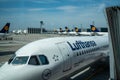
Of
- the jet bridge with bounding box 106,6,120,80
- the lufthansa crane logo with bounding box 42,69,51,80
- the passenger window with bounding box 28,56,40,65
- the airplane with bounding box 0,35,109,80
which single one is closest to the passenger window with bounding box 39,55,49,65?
the airplane with bounding box 0,35,109,80

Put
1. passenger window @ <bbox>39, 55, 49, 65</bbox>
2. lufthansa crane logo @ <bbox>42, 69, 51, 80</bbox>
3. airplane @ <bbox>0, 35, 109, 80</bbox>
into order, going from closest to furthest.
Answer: airplane @ <bbox>0, 35, 109, 80</bbox> < lufthansa crane logo @ <bbox>42, 69, 51, 80</bbox> < passenger window @ <bbox>39, 55, 49, 65</bbox>

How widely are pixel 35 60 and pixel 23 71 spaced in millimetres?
1118

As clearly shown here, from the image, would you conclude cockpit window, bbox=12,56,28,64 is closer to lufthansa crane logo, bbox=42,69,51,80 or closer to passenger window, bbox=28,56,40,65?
passenger window, bbox=28,56,40,65

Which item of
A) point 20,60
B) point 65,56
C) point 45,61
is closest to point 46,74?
point 45,61

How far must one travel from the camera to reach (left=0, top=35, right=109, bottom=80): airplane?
9.08 m

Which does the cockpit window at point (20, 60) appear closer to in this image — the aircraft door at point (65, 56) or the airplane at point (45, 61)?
the airplane at point (45, 61)

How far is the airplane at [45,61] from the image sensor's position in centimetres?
908

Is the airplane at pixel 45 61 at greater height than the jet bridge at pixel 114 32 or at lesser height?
lesser

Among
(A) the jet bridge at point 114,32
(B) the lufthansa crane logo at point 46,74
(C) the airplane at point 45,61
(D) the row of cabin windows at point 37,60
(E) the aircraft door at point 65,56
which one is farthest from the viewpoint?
(E) the aircraft door at point 65,56

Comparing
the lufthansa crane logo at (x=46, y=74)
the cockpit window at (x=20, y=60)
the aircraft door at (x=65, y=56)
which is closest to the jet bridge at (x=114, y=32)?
the aircraft door at (x=65, y=56)

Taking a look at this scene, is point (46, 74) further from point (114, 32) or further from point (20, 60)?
point (114, 32)

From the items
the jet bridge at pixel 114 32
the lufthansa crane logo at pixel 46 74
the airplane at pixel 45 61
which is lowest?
the lufthansa crane logo at pixel 46 74

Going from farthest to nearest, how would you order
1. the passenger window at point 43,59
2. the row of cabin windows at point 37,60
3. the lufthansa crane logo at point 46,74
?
the passenger window at point 43,59, the row of cabin windows at point 37,60, the lufthansa crane logo at point 46,74

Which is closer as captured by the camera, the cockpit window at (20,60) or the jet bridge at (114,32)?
the jet bridge at (114,32)
